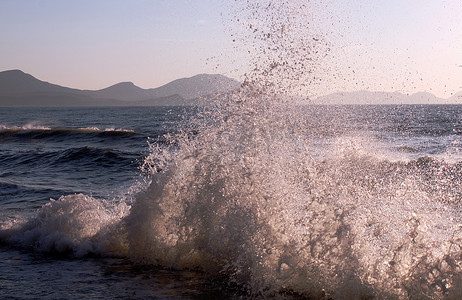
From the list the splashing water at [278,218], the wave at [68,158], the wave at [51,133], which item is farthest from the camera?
the wave at [51,133]

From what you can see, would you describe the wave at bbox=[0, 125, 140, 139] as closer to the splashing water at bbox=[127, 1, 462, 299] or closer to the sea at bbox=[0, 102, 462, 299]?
the sea at bbox=[0, 102, 462, 299]

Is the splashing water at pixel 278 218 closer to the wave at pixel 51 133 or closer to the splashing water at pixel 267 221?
the splashing water at pixel 267 221

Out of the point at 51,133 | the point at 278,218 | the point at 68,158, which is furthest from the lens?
the point at 51,133

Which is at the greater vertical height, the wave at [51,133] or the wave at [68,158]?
the wave at [51,133]

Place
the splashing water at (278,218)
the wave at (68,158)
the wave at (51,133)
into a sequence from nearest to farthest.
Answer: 1. the splashing water at (278,218)
2. the wave at (68,158)
3. the wave at (51,133)

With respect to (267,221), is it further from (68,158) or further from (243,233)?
(68,158)

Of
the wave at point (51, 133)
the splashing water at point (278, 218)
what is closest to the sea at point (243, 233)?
the splashing water at point (278, 218)

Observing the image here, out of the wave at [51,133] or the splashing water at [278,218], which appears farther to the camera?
the wave at [51,133]

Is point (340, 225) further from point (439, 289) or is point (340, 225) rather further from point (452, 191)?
point (452, 191)

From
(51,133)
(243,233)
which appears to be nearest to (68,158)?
(243,233)

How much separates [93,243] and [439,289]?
436 centimetres

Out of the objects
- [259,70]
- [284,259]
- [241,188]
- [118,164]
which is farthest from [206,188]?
[118,164]

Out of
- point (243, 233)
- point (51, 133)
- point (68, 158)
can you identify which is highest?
point (51, 133)

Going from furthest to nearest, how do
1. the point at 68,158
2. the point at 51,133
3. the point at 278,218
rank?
the point at 51,133, the point at 68,158, the point at 278,218
